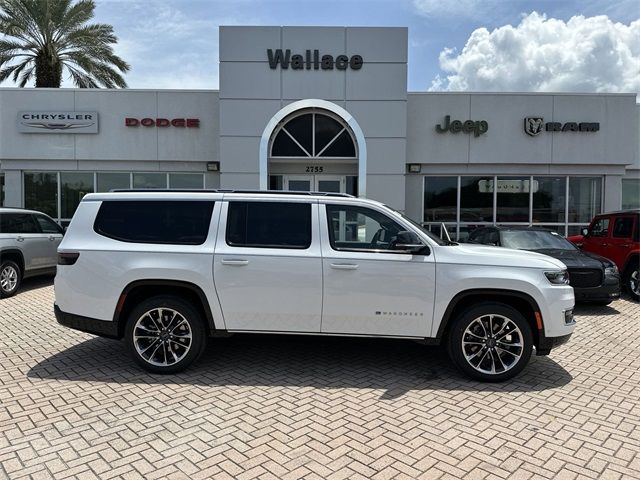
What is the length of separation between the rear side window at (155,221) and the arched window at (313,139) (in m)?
8.16

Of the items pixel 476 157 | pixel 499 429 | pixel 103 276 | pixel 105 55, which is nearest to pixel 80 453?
pixel 103 276

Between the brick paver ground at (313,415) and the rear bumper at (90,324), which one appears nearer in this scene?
the brick paver ground at (313,415)

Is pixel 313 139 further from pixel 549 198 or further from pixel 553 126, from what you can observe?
pixel 549 198

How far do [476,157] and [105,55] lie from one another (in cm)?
1539

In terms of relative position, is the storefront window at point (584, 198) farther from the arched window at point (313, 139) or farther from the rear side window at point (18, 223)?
the rear side window at point (18, 223)

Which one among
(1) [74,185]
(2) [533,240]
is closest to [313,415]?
(2) [533,240]

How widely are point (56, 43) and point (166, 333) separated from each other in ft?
60.5

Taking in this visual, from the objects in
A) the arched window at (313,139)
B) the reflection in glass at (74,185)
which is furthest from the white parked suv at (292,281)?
the reflection in glass at (74,185)

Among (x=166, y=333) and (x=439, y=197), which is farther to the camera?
(x=439, y=197)

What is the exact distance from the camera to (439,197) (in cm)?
1409

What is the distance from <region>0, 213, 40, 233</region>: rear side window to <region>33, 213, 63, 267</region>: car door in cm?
17

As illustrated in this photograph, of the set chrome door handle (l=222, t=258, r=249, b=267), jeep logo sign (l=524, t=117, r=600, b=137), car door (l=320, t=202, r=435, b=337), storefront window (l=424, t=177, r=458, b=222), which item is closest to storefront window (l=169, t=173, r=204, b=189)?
storefront window (l=424, t=177, r=458, b=222)

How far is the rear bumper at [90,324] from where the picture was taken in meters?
4.95

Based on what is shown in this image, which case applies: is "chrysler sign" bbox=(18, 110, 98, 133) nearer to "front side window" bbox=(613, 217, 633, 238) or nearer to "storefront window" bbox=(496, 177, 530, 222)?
"storefront window" bbox=(496, 177, 530, 222)
